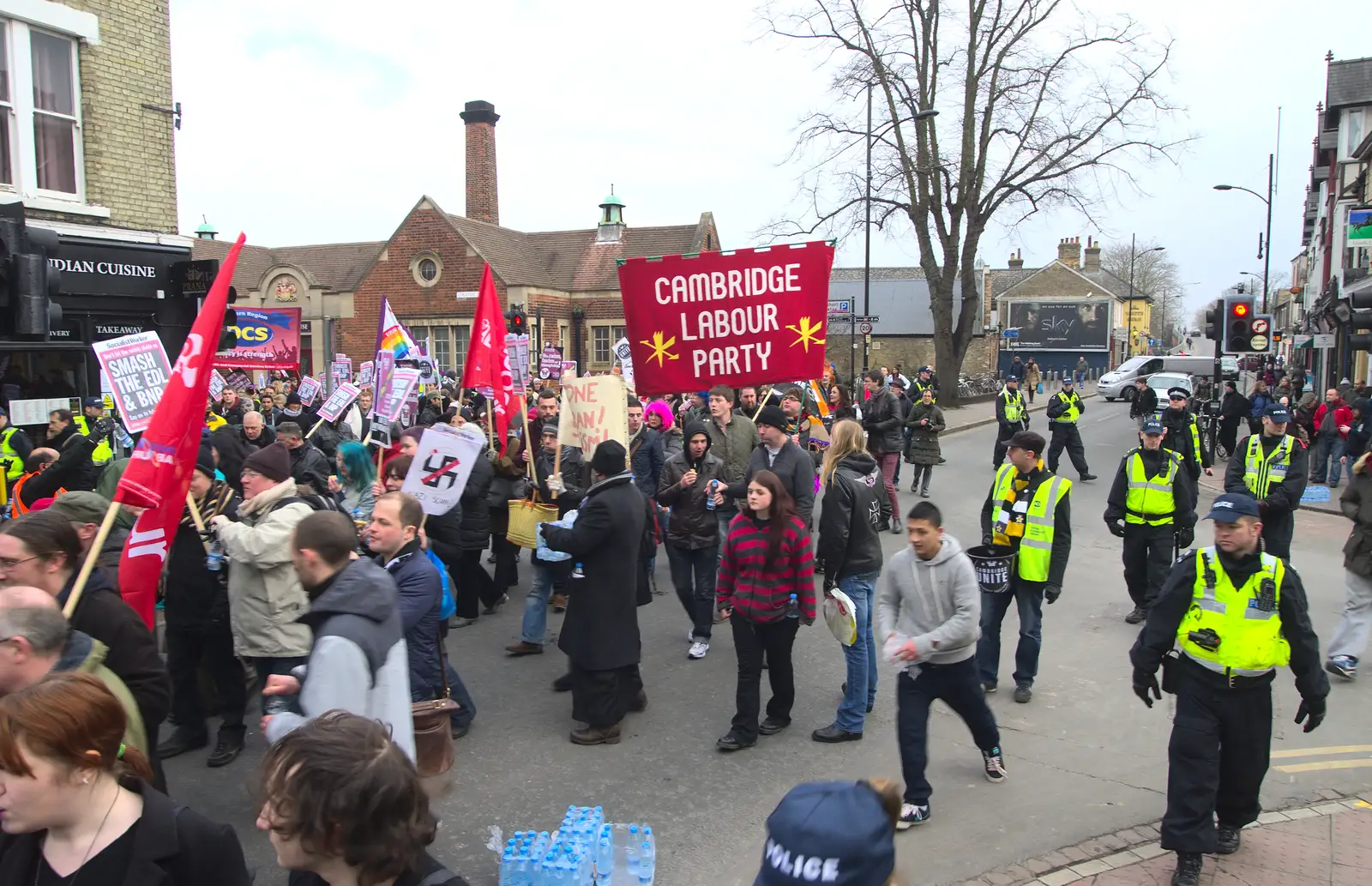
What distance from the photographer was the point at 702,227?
41031mm

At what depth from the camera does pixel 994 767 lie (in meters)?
5.25

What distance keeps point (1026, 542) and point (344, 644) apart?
4522 mm

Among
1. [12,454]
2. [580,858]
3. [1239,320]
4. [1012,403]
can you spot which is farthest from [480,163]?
[580,858]

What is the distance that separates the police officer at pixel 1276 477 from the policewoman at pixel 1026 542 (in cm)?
277

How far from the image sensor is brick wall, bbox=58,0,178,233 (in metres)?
13.2

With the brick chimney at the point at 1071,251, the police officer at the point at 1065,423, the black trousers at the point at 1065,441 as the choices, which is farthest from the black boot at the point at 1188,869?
the brick chimney at the point at 1071,251

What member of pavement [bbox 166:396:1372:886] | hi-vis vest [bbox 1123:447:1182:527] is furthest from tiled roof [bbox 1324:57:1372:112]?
hi-vis vest [bbox 1123:447:1182:527]

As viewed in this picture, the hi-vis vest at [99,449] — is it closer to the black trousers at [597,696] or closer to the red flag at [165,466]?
the red flag at [165,466]

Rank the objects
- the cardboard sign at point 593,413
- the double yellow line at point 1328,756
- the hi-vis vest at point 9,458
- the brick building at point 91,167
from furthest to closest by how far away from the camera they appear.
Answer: the brick building at point 91,167, the hi-vis vest at point 9,458, the cardboard sign at point 593,413, the double yellow line at point 1328,756

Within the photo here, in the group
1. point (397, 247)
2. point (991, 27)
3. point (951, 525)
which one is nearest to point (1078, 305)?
point (991, 27)

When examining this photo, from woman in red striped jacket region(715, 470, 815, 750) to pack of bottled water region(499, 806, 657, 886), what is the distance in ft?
5.02

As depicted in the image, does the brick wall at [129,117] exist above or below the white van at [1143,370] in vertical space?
above

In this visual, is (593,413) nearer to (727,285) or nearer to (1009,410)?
(727,285)

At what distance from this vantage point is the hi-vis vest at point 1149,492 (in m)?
7.61
